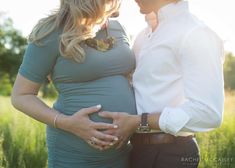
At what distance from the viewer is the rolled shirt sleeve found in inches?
114

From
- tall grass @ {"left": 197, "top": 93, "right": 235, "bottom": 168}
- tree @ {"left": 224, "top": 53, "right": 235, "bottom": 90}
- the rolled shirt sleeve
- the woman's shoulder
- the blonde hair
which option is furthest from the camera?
tree @ {"left": 224, "top": 53, "right": 235, "bottom": 90}

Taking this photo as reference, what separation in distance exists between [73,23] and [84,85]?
0.33 metres

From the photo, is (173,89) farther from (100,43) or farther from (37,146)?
(37,146)

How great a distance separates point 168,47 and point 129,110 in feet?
1.41

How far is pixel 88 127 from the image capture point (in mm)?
3178

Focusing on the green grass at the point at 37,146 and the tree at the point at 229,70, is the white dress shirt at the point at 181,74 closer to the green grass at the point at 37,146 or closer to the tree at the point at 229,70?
the green grass at the point at 37,146

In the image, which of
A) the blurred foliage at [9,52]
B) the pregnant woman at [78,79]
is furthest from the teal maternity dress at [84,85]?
the blurred foliage at [9,52]

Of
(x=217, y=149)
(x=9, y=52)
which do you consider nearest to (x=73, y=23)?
(x=217, y=149)

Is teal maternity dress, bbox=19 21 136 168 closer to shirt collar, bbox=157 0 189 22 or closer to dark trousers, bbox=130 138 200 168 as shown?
dark trousers, bbox=130 138 200 168

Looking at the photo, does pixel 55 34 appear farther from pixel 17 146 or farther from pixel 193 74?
pixel 17 146

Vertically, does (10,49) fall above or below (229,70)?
above

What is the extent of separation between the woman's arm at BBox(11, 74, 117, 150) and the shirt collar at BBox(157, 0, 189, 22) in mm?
580

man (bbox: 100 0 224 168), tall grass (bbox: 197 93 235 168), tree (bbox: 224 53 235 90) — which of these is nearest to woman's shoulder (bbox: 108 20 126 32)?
man (bbox: 100 0 224 168)

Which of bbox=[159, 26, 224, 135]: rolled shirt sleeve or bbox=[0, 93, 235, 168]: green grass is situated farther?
bbox=[0, 93, 235, 168]: green grass
